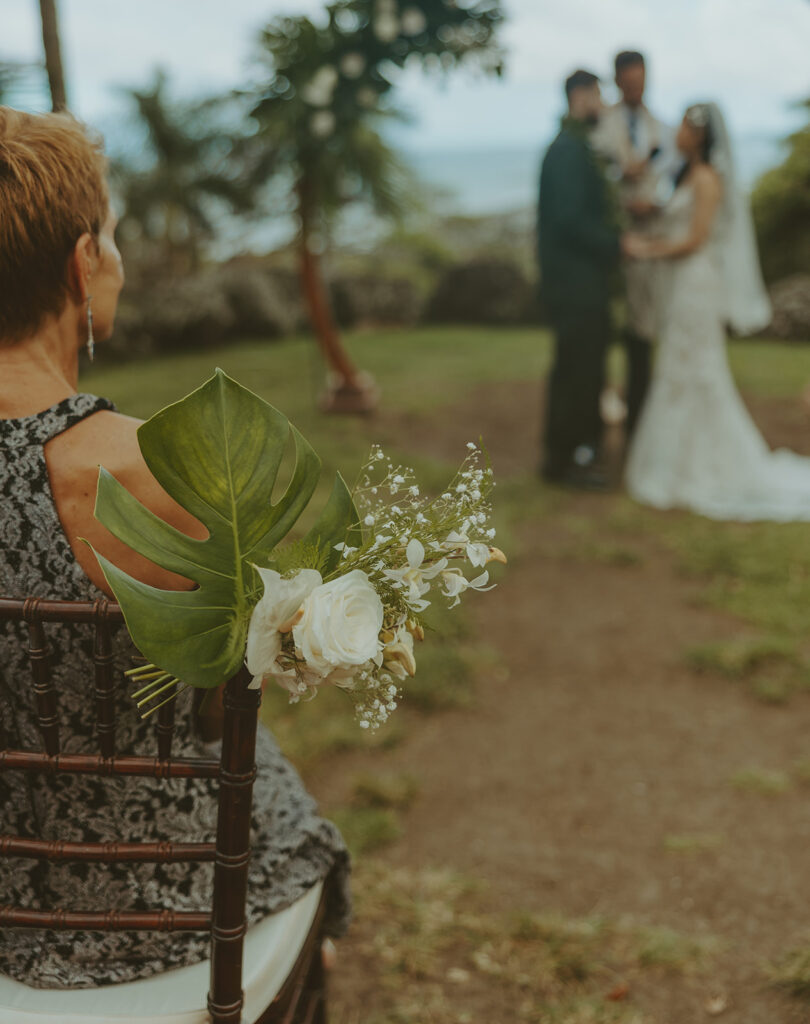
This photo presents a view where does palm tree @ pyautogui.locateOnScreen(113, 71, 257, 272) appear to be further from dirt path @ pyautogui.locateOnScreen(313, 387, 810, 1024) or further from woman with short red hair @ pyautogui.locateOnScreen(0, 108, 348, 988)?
woman with short red hair @ pyautogui.locateOnScreen(0, 108, 348, 988)

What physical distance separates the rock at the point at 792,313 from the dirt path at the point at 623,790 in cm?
728

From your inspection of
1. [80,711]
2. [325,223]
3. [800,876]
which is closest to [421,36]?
[325,223]

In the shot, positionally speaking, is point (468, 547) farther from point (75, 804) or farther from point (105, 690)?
point (75, 804)

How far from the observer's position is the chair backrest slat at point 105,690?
1121 millimetres

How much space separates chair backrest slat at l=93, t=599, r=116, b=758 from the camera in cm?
112

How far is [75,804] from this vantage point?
139cm

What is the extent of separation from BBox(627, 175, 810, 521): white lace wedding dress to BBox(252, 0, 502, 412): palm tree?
1.80 m

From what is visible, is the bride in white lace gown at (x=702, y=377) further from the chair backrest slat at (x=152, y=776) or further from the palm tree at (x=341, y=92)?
the chair backrest slat at (x=152, y=776)

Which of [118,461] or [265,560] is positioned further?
[118,461]

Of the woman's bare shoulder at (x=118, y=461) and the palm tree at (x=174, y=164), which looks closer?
the woman's bare shoulder at (x=118, y=461)

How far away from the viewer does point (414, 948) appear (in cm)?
232

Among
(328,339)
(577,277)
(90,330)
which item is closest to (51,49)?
(90,330)

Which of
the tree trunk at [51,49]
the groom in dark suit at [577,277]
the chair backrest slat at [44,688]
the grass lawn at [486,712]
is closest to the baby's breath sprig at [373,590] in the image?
the chair backrest slat at [44,688]

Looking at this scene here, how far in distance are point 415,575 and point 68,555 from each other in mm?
522
